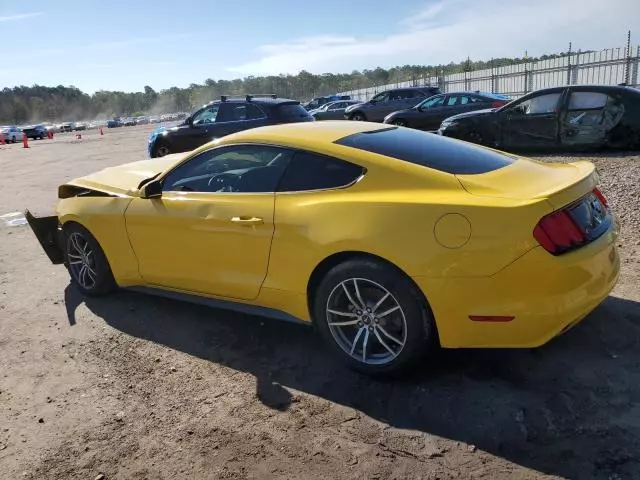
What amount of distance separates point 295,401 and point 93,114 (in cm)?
14556

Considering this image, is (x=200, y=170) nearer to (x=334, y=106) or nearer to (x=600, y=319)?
(x=600, y=319)

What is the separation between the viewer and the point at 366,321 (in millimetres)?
3354

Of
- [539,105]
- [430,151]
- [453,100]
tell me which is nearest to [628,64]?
[453,100]

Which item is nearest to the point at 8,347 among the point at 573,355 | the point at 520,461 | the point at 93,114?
the point at 520,461

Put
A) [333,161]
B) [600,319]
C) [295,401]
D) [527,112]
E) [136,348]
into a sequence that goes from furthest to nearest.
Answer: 1. [527,112]
2. [136,348]
3. [600,319]
4. [333,161]
5. [295,401]

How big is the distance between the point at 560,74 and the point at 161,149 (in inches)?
722

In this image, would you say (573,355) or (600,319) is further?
(600,319)

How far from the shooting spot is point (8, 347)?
435 centimetres

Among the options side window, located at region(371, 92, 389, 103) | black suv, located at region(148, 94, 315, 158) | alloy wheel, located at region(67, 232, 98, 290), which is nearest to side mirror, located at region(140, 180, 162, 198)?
alloy wheel, located at region(67, 232, 98, 290)

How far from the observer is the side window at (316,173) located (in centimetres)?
346

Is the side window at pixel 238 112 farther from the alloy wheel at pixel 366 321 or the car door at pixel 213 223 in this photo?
the alloy wheel at pixel 366 321

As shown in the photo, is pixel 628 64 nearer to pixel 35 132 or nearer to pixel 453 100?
pixel 453 100

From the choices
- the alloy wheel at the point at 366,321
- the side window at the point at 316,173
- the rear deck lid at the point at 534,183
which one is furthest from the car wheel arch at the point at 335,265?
the rear deck lid at the point at 534,183

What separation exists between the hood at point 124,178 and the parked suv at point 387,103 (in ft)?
54.5
